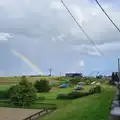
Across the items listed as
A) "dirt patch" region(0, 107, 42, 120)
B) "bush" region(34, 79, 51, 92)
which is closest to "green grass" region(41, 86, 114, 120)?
"dirt patch" region(0, 107, 42, 120)

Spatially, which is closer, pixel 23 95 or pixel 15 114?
pixel 15 114

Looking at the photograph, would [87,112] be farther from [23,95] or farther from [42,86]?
[42,86]

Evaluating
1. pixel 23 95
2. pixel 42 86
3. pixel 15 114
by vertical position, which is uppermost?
pixel 42 86

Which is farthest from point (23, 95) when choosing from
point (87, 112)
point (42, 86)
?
point (87, 112)

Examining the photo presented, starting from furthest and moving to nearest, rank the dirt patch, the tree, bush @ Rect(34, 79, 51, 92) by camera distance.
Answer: bush @ Rect(34, 79, 51, 92) < the tree < the dirt patch

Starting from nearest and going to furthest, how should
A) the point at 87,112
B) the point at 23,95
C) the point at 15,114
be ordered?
the point at 87,112, the point at 15,114, the point at 23,95

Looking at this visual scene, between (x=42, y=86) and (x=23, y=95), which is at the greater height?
(x=42, y=86)

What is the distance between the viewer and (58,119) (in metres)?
20.1

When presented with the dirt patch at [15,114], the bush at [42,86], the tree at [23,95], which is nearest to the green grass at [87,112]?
the dirt patch at [15,114]

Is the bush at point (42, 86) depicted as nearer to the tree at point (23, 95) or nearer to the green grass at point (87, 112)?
the tree at point (23, 95)

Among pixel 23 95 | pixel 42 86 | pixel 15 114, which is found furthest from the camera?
pixel 42 86

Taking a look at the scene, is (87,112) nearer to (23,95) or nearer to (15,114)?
(15,114)

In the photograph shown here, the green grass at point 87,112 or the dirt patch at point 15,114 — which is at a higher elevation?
the green grass at point 87,112

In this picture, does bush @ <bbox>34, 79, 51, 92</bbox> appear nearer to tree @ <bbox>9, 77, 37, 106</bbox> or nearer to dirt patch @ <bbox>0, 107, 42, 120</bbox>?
tree @ <bbox>9, 77, 37, 106</bbox>
